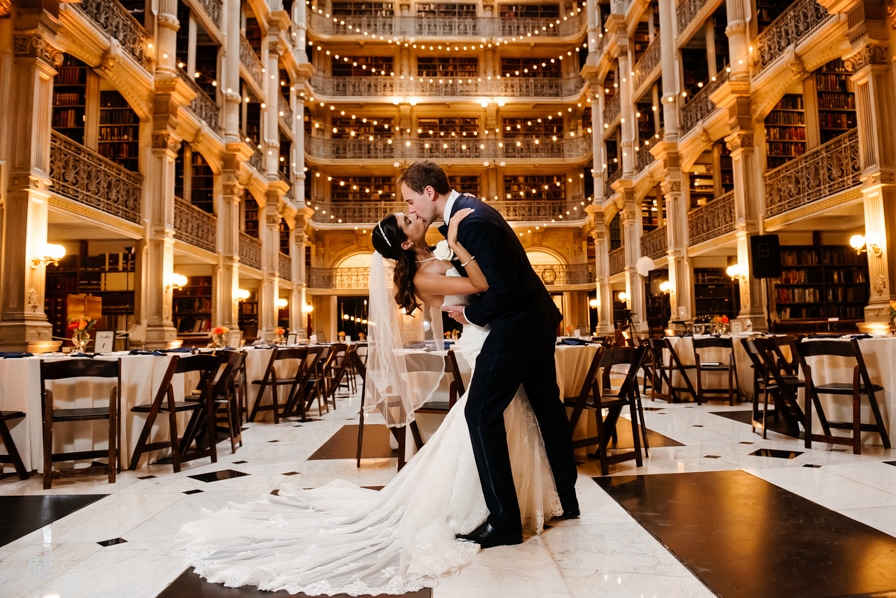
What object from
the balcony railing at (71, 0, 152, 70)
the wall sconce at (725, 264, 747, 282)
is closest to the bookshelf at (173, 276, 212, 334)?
the balcony railing at (71, 0, 152, 70)

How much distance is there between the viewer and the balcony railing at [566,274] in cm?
2178

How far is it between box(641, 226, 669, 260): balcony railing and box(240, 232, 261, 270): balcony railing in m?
10.3

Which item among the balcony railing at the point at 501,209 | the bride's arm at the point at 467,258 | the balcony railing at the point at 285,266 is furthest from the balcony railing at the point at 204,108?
the bride's arm at the point at 467,258

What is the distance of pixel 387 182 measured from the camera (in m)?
22.1

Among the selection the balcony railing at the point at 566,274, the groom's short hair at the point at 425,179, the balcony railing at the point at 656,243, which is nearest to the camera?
the groom's short hair at the point at 425,179

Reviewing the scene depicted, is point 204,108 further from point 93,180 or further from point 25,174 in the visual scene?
point 25,174

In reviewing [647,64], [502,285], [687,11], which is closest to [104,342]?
[502,285]

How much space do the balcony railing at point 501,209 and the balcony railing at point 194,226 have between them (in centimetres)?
872

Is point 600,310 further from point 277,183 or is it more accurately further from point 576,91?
point 277,183

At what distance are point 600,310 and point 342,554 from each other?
59.9 ft

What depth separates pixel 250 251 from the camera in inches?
590

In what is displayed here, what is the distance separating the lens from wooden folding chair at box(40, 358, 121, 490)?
11.8 feet

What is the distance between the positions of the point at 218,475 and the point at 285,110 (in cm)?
1615

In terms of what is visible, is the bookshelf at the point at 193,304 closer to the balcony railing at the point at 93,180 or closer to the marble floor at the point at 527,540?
the balcony railing at the point at 93,180
